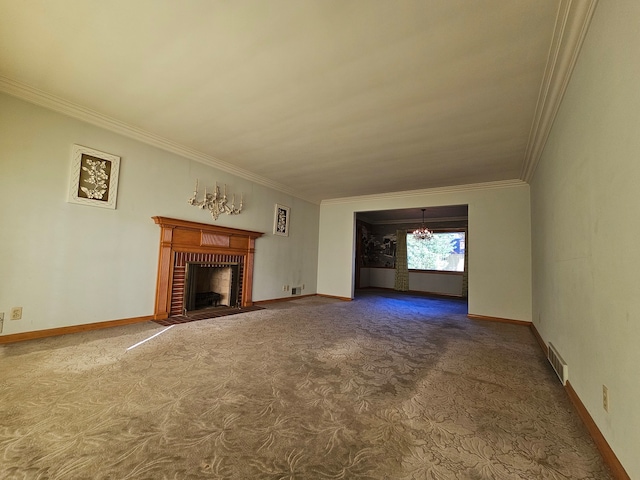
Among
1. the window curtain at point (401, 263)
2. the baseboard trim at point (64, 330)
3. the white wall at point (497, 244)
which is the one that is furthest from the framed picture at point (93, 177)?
the window curtain at point (401, 263)

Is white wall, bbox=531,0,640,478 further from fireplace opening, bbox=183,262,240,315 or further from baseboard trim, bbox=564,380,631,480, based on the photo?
fireplace opening, bbox=183,262,240,315

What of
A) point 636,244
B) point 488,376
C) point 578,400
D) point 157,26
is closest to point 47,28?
point 157,26

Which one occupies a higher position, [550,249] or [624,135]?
[624,135]

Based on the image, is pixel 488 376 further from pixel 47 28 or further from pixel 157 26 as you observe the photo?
pixel 47 28

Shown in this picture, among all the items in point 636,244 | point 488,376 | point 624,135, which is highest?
point 624,135

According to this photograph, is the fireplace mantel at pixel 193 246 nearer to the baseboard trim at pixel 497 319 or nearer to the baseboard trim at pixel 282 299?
the baseboard trim at pixel 282 299

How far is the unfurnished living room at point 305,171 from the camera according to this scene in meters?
1.29

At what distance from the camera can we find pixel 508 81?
88.7 inches

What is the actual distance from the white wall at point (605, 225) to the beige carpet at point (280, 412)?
1.15 ft

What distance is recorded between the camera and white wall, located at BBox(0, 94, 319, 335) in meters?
2.68

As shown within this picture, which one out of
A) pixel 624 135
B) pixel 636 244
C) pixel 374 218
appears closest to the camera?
pixel 636 244

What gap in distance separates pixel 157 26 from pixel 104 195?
7.64 feet

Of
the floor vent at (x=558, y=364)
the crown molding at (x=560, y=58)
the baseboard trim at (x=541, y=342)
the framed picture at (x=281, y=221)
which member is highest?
the crown molding at (x=560, y=58)

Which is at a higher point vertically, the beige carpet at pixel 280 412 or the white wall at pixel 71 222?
the white wall at pixel 71 222
